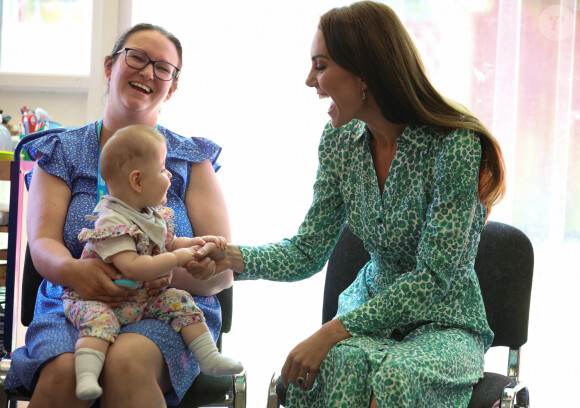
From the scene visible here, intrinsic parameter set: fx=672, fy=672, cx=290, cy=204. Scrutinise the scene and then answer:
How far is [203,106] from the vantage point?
2.88m

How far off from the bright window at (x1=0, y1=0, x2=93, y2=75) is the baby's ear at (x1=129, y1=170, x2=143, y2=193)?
1.74 meters

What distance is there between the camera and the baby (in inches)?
58.7

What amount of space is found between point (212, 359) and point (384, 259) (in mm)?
507

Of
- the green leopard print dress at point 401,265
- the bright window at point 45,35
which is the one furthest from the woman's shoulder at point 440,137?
the bright window at point 45,35

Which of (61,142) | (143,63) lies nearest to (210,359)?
(61,142)

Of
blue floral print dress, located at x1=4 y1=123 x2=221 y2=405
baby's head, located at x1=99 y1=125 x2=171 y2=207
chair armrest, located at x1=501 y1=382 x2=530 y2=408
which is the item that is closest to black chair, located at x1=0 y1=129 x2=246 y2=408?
blue floral print dress, located at x1=4 y1=123 x2=221 y2=405

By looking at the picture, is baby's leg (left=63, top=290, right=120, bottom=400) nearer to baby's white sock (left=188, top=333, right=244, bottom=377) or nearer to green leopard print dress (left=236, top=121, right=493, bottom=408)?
baby's white sock (left=188, top=333, right=244, bottom=377)

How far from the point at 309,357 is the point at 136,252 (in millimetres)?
456

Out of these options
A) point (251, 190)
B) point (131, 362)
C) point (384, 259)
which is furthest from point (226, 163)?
point (131, 362)

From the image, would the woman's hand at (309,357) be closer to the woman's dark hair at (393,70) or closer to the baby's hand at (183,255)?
the baby's hand at (183,255)

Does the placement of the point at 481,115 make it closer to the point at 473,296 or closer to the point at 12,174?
the point at 473,296

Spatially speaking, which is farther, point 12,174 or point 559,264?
point 559,264

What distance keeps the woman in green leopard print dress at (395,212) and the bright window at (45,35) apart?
179cm

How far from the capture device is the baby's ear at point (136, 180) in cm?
151
